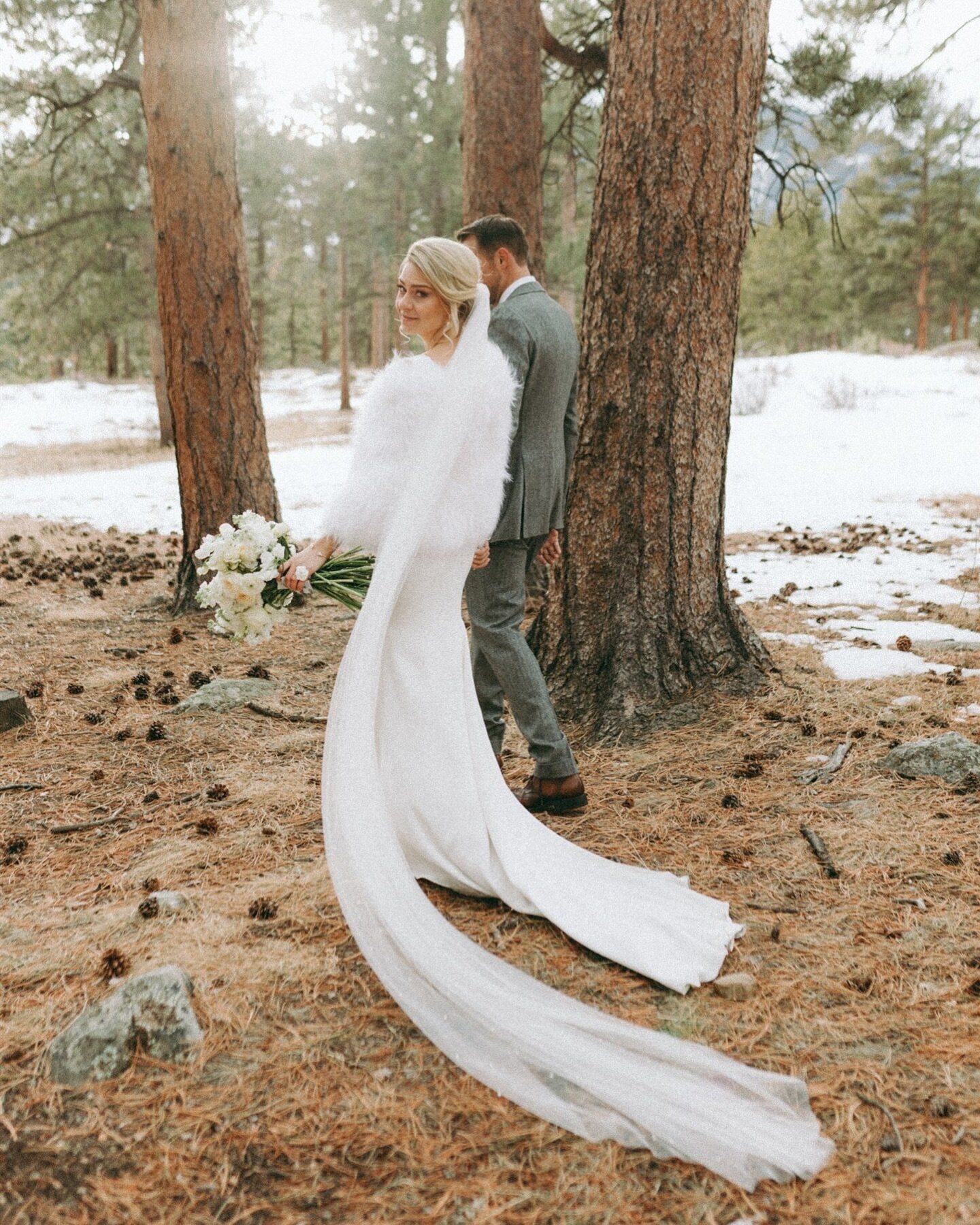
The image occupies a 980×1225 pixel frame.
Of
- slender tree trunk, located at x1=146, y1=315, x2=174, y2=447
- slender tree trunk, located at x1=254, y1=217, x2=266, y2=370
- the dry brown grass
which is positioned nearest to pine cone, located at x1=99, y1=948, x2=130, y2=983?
the dry brown grass

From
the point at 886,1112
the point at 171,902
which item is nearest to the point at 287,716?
the point at 171,902

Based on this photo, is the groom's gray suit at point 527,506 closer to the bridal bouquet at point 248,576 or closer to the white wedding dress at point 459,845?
the white wedding dress at point 459,845

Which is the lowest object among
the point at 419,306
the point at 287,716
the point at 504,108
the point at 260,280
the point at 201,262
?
the point at 287,716

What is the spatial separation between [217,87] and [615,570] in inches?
186

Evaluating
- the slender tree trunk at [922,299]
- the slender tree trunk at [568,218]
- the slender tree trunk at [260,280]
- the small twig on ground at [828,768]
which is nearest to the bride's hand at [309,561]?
the small twig on ground at [828,768]

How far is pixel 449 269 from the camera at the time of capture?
2.76 meters

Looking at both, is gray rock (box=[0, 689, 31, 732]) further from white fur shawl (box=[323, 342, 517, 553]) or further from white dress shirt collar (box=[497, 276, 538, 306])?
white dress shirt collar (box=[497, 276, 538, 306])

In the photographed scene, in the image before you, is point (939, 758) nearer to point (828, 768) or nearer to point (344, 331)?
point (828, 768)

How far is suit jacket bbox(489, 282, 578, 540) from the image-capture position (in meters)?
3.54

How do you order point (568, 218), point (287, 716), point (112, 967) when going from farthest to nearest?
point (568, 218)
point (287, 716)
point (112, 967)

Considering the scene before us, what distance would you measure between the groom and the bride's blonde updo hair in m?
0.61

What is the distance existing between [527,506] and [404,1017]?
192cm

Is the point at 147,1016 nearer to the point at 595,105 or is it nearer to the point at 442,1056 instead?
the point at 442,1056

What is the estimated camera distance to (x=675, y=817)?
11.7ft
